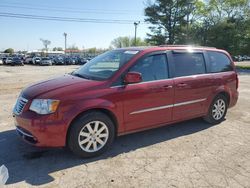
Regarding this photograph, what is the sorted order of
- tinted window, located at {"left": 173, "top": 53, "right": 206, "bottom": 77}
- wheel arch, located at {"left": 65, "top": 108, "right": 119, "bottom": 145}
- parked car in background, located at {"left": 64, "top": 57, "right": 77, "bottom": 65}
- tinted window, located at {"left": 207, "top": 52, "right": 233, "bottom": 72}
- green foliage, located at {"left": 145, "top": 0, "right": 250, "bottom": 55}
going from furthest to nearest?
parked car in background, located at {"left": 64, "top": 57, "right": 77, "bottom": 65}
green foliage, located at {"left": 145, "top": 0, "right": 250, "bottom": 55}
tinted window, located at {"left": 207, "top": 52, "right": 233, "bottom": 72}
tinted window, located at {"left": 173, "top": 53, "right": 206, "bottom": 77}
wheel arch, located at {"left": 65, "top": 108, "right": 119, "bottom": 145}

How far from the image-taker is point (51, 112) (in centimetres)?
380

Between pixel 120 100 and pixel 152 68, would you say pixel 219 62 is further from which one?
pixel 120 100

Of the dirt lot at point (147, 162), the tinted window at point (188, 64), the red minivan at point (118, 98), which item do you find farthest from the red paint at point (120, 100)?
the dirt lot at point (147, 162)

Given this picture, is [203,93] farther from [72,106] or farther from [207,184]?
[72,106]

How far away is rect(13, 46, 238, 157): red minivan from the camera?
152 inches

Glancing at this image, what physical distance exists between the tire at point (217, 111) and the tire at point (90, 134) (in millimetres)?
2630

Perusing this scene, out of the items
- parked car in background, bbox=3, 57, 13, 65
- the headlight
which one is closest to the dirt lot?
the headlight

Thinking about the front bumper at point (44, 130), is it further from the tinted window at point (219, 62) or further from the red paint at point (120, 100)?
the tinted window at point (219, 62)

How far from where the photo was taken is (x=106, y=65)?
195 inches

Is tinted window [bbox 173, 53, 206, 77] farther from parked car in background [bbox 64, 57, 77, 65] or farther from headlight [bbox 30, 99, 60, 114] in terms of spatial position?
parked car in background [bbox 64, 57, 77, 65]

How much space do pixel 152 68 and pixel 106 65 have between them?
2.86 ft

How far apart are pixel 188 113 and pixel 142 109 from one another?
129 cm

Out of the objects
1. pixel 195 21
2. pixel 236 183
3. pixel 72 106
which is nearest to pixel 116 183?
pixel 72 106

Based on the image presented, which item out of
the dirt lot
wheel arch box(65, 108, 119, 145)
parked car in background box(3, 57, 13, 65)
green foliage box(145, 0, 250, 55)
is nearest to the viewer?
the dirt lot
